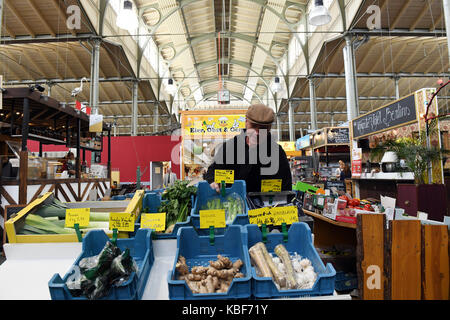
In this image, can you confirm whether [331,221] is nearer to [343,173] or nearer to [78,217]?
[78,217]

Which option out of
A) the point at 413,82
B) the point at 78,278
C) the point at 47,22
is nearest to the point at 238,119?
the point at 78,278

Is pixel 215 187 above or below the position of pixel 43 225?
above

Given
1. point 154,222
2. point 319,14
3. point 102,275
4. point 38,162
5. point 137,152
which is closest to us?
point 102,275

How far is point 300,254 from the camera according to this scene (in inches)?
62.1

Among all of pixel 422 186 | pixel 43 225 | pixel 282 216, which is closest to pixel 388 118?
pixel 422 186

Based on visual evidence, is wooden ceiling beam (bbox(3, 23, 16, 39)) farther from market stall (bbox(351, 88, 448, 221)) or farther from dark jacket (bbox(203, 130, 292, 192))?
market stall (bbox(351, 88, 448, 221))

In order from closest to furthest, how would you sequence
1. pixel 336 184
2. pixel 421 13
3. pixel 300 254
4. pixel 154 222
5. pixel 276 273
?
1. pixel 276 273
2. pixel 300 254
3. pixel 154 222
4. pixel 336 184
5. pixel 421 13

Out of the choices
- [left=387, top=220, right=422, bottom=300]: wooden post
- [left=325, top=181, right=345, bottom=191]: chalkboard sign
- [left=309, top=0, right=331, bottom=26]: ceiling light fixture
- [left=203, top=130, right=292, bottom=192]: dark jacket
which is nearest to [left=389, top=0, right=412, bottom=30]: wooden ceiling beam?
[left=309, top=0, right=331, bottom=26]: ceiling light fixture

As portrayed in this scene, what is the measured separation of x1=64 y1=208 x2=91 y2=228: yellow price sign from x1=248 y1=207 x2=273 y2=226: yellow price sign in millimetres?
1018

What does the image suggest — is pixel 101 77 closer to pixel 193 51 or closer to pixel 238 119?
pixel 193 51

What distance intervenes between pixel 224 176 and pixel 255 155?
42 centimetres

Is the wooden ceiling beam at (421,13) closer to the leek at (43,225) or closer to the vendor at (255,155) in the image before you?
the vendor at (255,155)

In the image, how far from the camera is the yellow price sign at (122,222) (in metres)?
1.65

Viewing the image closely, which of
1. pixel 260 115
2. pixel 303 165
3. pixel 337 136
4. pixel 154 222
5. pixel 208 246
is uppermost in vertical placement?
pixel 337 136
